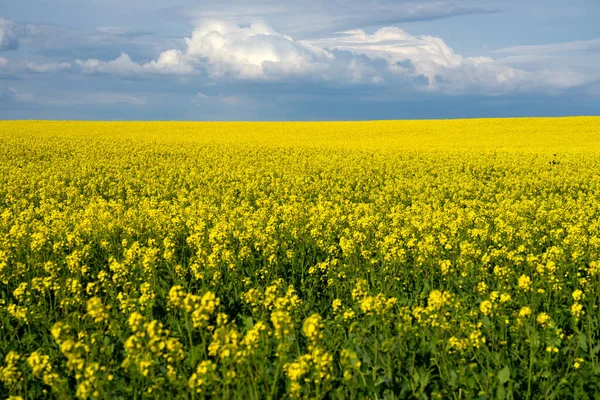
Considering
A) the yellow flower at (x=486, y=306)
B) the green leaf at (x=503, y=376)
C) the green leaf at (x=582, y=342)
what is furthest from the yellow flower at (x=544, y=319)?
the green leaf at (x=503, y=376)

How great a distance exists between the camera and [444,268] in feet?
24.7

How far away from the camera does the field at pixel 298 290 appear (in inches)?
193

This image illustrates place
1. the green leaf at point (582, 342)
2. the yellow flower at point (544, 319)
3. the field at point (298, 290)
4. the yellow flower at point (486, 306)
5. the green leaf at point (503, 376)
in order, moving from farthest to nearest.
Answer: the green leaf at point (582, 342), the yellow flower at point (544, 319), the yellow flower at point (486, 306), the green leaf at point (503, 376), the field at point (298, 290)

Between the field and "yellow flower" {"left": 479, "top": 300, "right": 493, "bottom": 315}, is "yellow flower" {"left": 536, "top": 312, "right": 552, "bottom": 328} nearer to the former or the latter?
the field

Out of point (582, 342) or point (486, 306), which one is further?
point (582, 342)

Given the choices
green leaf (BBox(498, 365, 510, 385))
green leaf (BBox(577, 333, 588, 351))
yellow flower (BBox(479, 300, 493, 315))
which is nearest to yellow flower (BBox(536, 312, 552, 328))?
green leaf (BBox(577, 333, 588, 351))

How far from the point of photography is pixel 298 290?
8844 mm

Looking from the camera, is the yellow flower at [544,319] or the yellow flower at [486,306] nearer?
the yellow flower at [486,306]

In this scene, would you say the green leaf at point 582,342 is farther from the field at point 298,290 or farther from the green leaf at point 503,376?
the green leaf at point 503,376

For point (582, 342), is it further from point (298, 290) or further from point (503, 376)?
point (298, 290)

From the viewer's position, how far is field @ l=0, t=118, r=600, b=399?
491 cm

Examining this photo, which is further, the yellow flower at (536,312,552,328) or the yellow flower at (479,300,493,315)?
the yellow flower at (536,312,552,328)

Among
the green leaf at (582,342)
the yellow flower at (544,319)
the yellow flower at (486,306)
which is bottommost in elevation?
the green leaf at (582,342)

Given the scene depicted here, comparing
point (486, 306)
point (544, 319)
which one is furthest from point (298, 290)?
point (544, 319)
